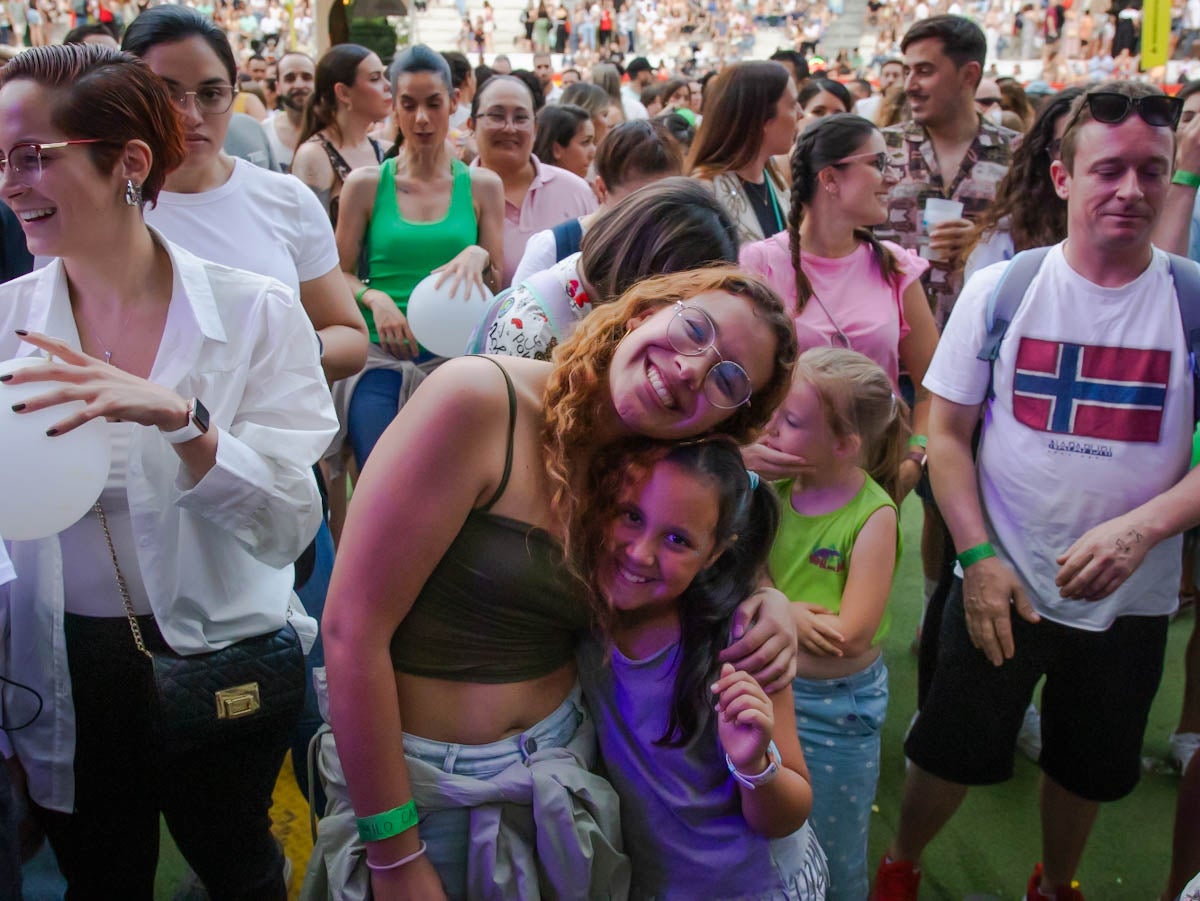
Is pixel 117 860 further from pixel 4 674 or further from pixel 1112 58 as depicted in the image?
pixel 1112 58

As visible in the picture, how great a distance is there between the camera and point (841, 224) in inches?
112

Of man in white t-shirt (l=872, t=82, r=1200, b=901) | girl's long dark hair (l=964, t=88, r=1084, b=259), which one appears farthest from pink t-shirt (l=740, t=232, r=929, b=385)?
man in white t-shirt (l=872, t=82, r=1200, b=901)

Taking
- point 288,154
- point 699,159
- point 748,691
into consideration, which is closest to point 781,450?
point 748,691

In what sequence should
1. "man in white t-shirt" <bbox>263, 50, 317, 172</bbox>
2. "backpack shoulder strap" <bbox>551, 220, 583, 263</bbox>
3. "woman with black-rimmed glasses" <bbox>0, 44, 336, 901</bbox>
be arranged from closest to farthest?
"woman with black-rimmed glasses" <bbox>0, 44, 336, 901</bbox>
"backpack shoulder strap" <bbox>551, 220, 583, 263</bbox>
"man in white t-shirt" <bbox>263, 50, 317, 172</bbox>

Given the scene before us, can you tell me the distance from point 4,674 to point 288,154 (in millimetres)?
4776

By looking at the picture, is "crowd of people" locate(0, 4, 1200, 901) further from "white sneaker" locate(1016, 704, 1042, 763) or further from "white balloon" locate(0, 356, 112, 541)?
"white sneaker" locate(1016, 704, 1042, 763)

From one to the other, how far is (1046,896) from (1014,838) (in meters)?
0.38

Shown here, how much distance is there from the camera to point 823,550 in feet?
7.02

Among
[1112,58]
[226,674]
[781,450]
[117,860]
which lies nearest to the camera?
[226,674]

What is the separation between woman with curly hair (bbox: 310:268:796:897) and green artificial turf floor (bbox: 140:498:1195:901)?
1442 millimetres

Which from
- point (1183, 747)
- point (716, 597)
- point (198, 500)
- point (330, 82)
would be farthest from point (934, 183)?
point (198, 500)

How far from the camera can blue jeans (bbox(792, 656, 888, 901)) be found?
2059 millimetres

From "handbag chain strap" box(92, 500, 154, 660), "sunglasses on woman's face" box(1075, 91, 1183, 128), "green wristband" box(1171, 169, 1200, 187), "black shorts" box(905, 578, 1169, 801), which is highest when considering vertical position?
"sunglasses on woman's face" box(1075, 91, 1183, 128)

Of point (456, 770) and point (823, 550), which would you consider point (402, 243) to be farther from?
point (456, 770)
